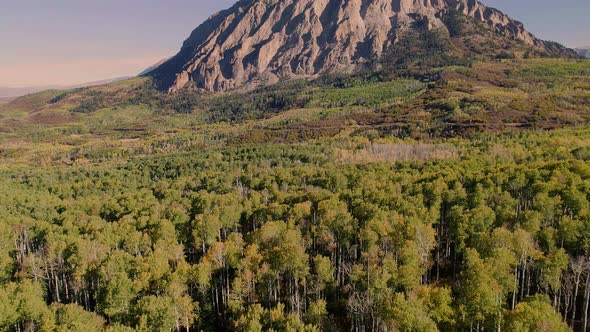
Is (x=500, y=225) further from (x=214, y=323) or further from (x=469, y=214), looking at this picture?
(x=214, y=323)

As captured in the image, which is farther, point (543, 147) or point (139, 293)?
point (543, 147)

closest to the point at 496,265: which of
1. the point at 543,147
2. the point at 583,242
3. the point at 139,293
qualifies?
the point at 583,242

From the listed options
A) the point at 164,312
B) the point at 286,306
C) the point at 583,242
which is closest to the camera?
the point at 164,312

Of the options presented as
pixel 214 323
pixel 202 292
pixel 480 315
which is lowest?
pixel 214 323

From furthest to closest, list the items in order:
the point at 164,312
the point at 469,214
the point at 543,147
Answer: the point at 543,147 → the point at 469,214 → the point at 164,312

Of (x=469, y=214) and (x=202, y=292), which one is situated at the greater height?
(x=469, y=214)

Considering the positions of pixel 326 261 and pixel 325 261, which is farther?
pixel 326 261

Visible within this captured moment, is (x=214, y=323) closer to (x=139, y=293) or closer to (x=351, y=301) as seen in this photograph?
(x=139, y=293)
